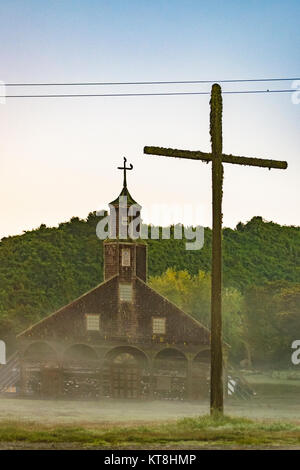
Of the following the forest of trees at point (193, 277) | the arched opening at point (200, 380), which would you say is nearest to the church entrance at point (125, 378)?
the arched opening at point (200, 380)

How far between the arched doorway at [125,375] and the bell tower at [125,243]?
17.5ft

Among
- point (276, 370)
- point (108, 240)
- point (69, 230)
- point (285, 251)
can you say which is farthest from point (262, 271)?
point (108, 240)

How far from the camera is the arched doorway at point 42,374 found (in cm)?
5372

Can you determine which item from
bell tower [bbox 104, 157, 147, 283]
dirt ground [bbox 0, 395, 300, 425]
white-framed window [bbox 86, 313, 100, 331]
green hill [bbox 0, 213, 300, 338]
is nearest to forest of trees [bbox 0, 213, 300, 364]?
green hill [bbox 0, 213, 300, 338]

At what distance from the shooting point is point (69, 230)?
5482 inches

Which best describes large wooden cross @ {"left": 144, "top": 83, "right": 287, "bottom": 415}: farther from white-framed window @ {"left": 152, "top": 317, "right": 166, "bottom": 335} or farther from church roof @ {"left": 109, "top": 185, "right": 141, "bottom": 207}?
church roof @ {"left": 109, "top": 185, "right": 141, "bottom": 207}

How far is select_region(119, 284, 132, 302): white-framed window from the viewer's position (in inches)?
2147

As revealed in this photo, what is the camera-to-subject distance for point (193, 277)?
396ft

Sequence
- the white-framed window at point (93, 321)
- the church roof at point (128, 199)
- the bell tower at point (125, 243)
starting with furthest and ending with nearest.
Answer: the church roof at point (128, 199), the bell tower at point (125, 243), the white-framed window at point (93, 321)

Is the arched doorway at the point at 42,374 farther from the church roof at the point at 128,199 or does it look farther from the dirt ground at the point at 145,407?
the church roof at the point at 128,199

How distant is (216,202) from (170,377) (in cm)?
2962

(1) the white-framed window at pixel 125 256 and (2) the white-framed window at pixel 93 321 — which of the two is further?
(1) the white-framed window at pixel 125 256

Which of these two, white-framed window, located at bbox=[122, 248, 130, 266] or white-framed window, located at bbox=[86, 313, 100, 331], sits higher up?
white-framed window, located at bbox=[122, 248, 130, 266]

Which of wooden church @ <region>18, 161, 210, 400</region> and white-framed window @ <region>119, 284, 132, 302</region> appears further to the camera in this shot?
white-framed window @ <region>119, 284, 132, 302</region>
